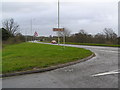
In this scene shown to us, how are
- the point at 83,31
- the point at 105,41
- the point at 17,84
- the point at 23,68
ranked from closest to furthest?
the point at 17,84 < the point at 23,68 < the point at 105,41 < the point at 83,31

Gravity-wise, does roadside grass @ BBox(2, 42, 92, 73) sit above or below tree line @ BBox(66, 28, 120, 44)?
below

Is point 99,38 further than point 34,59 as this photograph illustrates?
Yes

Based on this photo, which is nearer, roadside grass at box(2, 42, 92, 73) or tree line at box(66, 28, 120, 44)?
roadside grass at box(2, 42, 92, 73)

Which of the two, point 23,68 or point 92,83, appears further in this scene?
point 23,68

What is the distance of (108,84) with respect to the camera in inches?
162

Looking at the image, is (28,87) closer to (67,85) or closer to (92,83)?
(67,85)

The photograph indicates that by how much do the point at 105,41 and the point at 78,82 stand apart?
32.7 metres

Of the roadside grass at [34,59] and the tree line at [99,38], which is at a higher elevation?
the tree line at [99,38]

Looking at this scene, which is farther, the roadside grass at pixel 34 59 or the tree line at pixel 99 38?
the tree line at pixel 99 38

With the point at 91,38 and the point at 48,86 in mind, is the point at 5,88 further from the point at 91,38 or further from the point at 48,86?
the point at 91,38

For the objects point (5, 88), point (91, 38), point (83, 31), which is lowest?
point (5, 88)

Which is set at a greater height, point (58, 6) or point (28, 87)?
point (58, 6)

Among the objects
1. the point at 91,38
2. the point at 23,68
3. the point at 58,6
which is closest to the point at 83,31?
the point at 91,38

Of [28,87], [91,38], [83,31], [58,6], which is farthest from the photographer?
[83,31]
